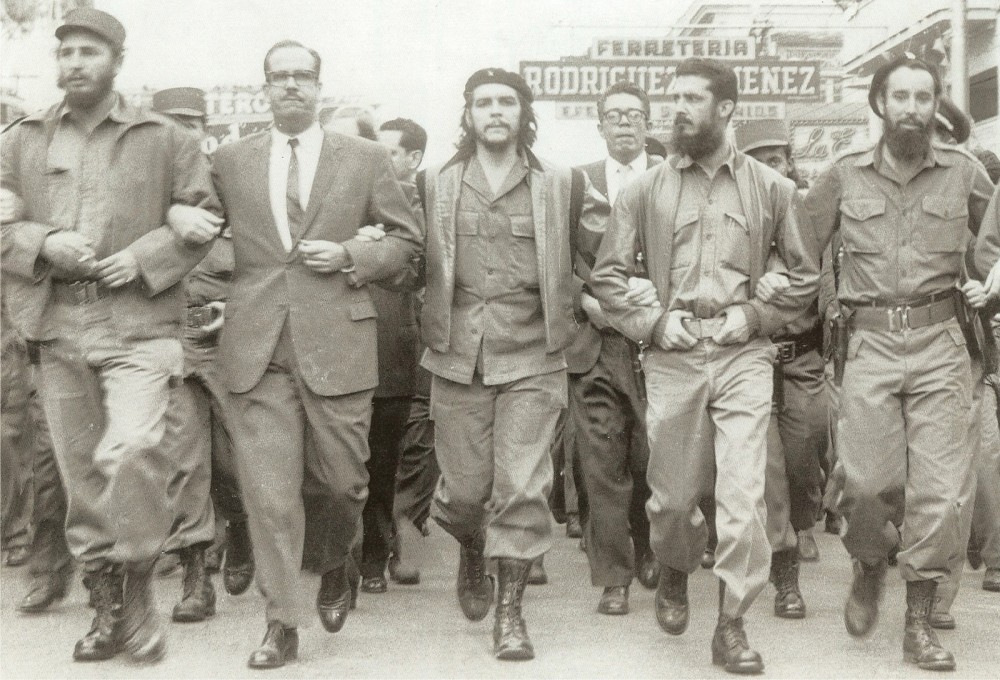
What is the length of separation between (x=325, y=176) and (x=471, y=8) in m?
2.89

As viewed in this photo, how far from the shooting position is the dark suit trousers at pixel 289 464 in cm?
536

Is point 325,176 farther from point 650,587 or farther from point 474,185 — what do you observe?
point 650,587

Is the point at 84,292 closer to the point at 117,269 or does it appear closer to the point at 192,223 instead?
the point at 117,269

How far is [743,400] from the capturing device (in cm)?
539

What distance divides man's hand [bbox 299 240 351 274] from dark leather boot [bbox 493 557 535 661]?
54.6 inches

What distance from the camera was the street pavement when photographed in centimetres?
518

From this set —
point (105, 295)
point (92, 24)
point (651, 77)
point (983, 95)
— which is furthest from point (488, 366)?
point (983, 95)

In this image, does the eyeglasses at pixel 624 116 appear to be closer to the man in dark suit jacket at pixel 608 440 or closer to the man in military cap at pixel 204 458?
the man in dark suit jacket at pixel 608 440

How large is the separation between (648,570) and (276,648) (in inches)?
94.5

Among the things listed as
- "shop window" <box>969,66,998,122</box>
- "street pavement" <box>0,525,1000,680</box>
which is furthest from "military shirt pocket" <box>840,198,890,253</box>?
"shop window" <box>969,66,998,122</box>

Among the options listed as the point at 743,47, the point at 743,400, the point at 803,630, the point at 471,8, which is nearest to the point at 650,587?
the point at 803,630

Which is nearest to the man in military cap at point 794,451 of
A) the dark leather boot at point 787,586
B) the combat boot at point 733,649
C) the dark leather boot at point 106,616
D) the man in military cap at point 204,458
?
the dark leather boot at point 787,586

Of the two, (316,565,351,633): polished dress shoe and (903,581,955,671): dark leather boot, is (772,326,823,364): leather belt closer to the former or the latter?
(903,581,955,671): dark leather boot

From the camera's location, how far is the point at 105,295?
5465 mm
